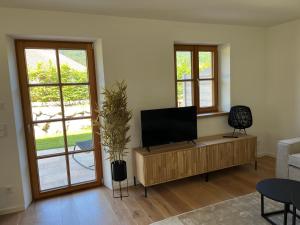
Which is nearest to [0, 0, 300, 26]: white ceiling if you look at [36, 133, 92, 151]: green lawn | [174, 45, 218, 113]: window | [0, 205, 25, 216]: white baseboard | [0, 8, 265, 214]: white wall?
[0, 8, 265, 214]: white wall

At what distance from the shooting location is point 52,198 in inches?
121

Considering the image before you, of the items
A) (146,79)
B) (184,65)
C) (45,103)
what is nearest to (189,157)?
(146,79)

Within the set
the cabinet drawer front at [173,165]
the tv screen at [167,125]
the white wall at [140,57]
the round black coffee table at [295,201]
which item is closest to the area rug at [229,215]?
the round black coffee table at [295,201]

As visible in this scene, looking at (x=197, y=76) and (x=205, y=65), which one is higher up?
(x=205, y=65)

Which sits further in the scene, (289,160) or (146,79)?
(146,79)

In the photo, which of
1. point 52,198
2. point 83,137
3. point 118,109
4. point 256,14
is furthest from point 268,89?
point 52,198

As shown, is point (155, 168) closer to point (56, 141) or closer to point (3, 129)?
point (56, 141)

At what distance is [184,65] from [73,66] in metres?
1.78

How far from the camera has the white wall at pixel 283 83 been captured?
3740mm

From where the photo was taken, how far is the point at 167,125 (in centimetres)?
322

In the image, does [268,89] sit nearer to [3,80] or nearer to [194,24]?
[194,24]

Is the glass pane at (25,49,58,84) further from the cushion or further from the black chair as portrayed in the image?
the cushion

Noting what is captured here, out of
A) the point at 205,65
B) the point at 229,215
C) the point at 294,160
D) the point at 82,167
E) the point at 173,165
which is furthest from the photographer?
the point at 205,65

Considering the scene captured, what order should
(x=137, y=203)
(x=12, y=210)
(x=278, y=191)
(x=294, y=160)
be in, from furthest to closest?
(x=294, y=160), (x=137, y=203), (x=12, y=210), (x=278, y=191)
